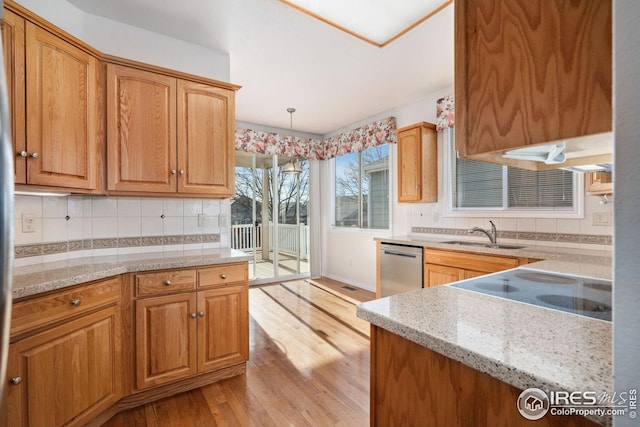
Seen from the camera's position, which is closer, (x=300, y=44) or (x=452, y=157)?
(x=300, y=44)

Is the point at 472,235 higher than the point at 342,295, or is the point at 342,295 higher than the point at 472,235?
the point at 472,235

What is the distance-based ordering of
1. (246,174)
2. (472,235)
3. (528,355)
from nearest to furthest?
(528,355) < (472,235) < (246,174)

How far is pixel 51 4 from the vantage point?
6.35ft

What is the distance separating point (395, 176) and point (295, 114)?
1667 millimetres

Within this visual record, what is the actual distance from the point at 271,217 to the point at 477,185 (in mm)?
3091

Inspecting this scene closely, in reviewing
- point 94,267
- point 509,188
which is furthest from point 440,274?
point 94,267

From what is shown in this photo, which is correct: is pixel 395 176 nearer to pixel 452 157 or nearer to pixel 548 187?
pixel 452 157

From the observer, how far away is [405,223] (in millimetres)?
4039

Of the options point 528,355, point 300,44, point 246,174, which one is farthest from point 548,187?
point 246,174

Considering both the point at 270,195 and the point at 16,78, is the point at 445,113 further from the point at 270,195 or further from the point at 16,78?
the point at 16,78

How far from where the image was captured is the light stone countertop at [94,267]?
140 cm

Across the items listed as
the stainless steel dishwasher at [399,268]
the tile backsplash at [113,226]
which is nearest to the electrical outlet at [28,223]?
the tile backsplash at [113,226]

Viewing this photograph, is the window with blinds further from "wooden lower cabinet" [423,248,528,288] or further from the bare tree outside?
the bare tree outside

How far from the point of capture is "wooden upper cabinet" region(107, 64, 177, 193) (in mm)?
1997
